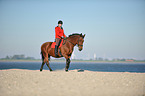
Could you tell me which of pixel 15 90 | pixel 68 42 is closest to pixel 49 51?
pixel 68 42

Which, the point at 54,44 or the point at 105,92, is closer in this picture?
the point at 105,92

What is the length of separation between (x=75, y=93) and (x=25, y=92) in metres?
2.14

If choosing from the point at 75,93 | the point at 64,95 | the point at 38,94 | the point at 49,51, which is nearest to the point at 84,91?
the point at 75,93

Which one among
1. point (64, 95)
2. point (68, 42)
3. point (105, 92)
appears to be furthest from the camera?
point (68, 42)

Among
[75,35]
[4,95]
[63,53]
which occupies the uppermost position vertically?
[75,35]

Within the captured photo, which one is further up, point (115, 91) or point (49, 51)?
point (49, 51)

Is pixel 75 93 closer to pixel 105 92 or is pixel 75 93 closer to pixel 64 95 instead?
pixel 64 95

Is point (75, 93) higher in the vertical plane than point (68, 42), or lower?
lower

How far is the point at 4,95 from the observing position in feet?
28.3

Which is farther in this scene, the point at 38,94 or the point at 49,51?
the point at 49,51

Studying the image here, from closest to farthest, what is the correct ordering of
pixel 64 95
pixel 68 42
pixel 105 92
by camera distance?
1. pixel 64 95
2. pixel 105 92
3. pixel 68 42

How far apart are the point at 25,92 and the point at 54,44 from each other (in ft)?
26.8

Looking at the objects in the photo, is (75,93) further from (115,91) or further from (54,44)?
(54,44)

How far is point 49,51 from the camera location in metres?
17.3
